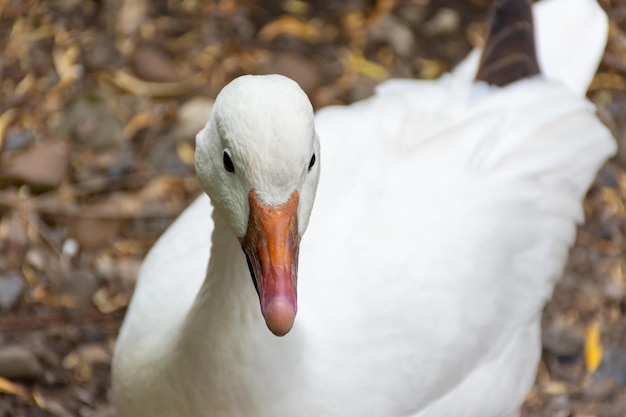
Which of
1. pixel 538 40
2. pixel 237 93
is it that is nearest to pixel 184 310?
pixel 237 93

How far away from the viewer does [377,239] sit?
2.28m

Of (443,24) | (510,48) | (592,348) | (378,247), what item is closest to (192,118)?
(443,24)

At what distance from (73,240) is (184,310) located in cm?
105

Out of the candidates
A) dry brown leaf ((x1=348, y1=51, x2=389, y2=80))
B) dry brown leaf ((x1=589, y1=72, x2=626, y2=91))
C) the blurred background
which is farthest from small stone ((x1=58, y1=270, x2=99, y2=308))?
dry brown leaf ((x1=589, y1=72, x2=626, y2=91))

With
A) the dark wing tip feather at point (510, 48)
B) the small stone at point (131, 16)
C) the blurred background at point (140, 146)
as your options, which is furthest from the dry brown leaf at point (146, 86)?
the dark wing tip feather at point (510, 48)

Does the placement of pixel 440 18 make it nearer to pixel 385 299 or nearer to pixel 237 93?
pixel 385 299

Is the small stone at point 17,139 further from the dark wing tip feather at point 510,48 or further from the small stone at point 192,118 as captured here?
the dark wing tip feather at point 510,48

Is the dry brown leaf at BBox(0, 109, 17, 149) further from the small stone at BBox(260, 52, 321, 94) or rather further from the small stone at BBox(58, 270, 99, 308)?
the small stone at BBox(260, 52, 321, 94)

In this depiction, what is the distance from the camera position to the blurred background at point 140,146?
2.95 metres

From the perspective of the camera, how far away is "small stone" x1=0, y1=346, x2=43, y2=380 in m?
2.77

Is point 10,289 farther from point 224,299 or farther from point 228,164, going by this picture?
point 228,164

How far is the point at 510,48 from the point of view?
8.78 ft

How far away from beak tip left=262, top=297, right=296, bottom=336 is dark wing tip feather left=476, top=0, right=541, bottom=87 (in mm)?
1238

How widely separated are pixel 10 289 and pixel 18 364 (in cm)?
30
